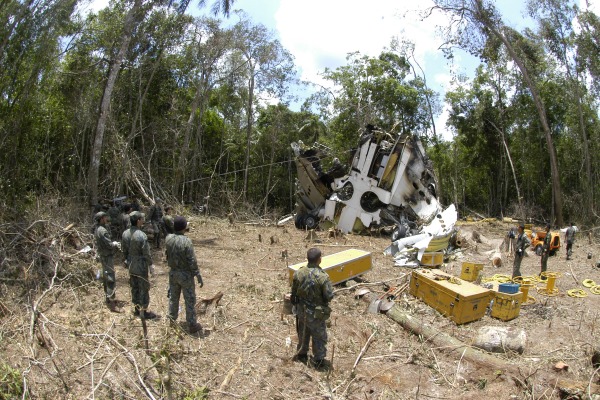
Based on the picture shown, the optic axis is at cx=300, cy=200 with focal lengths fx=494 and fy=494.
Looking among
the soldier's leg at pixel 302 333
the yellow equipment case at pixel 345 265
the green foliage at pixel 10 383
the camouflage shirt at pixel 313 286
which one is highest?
the camouflage shirt at pixel 313 286

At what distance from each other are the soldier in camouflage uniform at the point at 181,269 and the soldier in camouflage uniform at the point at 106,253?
1.27 m

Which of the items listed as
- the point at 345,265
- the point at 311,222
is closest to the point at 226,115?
the point at 311,222

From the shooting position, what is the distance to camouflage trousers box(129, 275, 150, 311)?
6344mm

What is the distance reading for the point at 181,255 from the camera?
5789mm

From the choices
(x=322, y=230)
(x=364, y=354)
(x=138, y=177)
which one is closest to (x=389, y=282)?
(x=364, y=354)

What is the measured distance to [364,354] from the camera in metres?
6.07

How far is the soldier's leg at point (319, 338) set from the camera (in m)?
5.33

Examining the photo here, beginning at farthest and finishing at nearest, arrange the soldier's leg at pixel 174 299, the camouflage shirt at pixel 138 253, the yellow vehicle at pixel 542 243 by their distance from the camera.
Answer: the yellow vehicle at pixel 542 243
the camouflage shirt at pixel 138 253
the soldier's leg at pixel 174 299

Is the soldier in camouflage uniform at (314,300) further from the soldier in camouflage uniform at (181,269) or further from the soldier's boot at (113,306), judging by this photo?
the soldier's boot at (113,306)

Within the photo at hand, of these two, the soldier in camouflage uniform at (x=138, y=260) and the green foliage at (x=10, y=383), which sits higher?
the soldier in camouflage uniform at (x=138, y=260)

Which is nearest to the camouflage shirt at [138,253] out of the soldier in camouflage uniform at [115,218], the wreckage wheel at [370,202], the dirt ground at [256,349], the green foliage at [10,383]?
the dirt ground at [256,349]

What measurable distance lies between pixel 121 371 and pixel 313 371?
1.99m

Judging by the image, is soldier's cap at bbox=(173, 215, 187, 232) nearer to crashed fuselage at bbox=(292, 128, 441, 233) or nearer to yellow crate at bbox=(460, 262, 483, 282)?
yellow crate at bbox=(460, 262, 483, 282)

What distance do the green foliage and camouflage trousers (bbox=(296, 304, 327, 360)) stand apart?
271 cm
